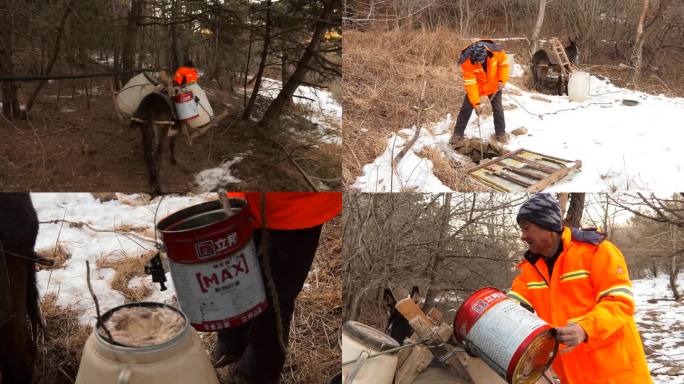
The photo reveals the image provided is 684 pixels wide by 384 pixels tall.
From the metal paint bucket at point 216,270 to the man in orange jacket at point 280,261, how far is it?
108mm

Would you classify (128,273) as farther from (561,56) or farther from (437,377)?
(561,56)

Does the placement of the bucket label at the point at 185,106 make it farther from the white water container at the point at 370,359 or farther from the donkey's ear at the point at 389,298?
the white water container at the point at 370,359

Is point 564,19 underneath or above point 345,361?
above

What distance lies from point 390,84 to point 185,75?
2.83 m

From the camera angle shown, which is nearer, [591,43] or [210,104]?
[210,104]

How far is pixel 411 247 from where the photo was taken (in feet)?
11.8

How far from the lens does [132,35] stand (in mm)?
3535

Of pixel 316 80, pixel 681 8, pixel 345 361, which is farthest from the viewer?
pixel 681 8

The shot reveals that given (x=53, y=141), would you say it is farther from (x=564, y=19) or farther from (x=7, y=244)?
(x=564, y=19)

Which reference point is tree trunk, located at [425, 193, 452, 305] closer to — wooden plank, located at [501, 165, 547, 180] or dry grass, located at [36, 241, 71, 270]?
wooden plank, located at [501, 165, 547, 180]

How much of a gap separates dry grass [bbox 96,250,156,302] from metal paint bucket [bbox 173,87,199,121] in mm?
966

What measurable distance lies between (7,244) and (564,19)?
29.9 ft

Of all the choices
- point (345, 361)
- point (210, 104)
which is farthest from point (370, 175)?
point (345, 361)

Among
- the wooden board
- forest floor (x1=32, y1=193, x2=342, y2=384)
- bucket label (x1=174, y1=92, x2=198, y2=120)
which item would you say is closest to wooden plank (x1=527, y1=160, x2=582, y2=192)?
the wooden board
